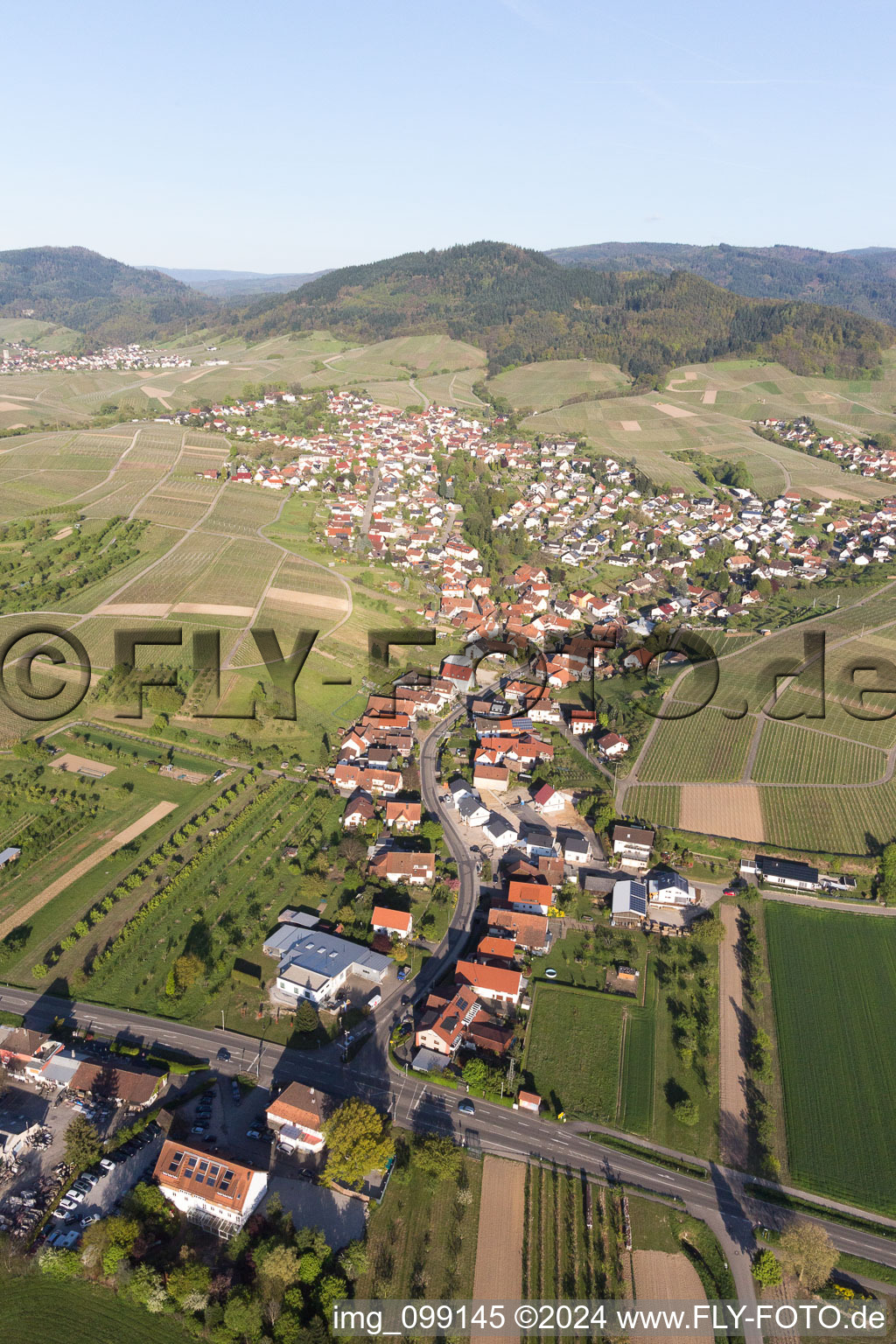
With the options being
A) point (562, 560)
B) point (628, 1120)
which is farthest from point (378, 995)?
A: point (562, 560)

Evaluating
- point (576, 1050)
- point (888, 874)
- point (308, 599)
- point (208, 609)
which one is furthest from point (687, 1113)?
point (208, 609)

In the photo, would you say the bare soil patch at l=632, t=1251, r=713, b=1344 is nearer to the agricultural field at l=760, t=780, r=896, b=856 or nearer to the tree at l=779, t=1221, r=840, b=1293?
the tree at l=779, t=1221, r=840, b=1293

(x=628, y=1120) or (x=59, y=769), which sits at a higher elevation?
(x=59, y=769)

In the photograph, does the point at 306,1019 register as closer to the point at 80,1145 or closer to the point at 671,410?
the point at 80,1145

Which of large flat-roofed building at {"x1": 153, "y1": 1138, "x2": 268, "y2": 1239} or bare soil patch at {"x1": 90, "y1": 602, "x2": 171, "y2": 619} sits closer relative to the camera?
large flat-roofed building at {"x1": 153, "y1": 1138, "x2": 268, "y2": 1239}

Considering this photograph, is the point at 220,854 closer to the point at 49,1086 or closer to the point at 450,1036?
the point at 49,1086

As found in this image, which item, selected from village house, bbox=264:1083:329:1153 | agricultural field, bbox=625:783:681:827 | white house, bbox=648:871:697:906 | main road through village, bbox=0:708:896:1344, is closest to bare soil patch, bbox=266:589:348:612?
agricultural field, bbox=625:783:681:827

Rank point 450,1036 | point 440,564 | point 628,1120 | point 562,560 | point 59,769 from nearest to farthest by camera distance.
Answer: point 628,1120
point 450,1036
point 59,769
point 440,564
point 562,560
